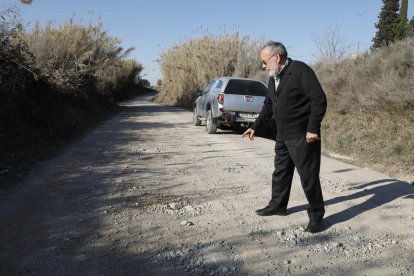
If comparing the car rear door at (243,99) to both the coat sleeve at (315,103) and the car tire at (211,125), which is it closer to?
the car tire at (211,125)

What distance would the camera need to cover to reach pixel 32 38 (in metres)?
15.6

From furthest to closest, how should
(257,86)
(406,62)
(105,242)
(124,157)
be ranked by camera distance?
1. (257,86)
2. (406,62)
3. (124,157)
4. (105,242)

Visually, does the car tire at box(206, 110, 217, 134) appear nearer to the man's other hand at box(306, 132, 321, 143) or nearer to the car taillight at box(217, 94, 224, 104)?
the car taillight at box(217, 94, 224, 104)

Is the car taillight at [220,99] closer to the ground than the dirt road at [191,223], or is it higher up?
higher up

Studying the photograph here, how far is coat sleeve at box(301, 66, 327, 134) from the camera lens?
14.6ft

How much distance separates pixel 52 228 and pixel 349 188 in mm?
4215

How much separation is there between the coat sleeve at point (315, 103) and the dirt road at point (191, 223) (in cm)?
116

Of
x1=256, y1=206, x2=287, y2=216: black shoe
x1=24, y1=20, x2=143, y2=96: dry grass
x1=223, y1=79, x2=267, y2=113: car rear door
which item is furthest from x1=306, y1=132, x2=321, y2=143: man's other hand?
x1=24, y1=20, x2=143, y2=96: dry grass

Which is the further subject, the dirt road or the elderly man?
the elderly man

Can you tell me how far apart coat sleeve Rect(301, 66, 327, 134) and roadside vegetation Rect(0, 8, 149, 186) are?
16.6 feet

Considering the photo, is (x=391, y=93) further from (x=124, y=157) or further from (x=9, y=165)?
(x=9, y=165)

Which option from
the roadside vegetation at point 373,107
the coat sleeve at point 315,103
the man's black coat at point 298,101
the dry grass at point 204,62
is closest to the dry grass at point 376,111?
the roadside vegetation at point 373,107

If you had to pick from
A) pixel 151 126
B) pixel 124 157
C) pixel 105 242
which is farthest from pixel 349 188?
pixel 151 126

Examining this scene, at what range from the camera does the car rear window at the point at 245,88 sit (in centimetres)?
1377
